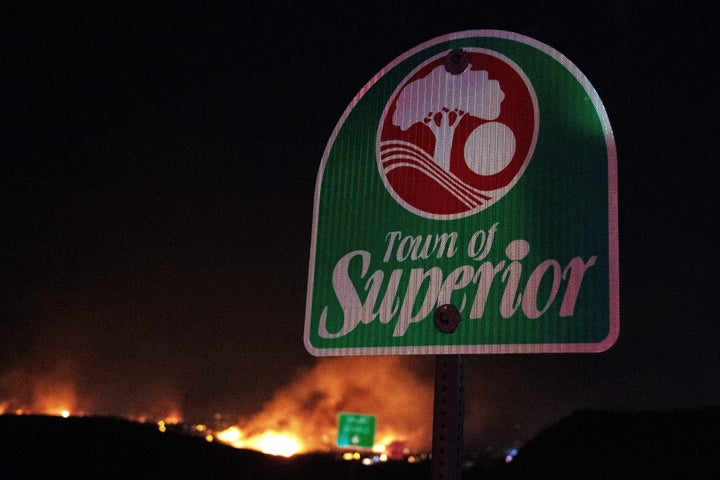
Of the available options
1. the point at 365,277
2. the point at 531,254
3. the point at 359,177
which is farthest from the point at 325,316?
the point at 531,254

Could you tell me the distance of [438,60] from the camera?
4.23m

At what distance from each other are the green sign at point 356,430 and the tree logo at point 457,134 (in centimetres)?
2113

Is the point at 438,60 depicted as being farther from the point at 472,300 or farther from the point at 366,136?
the point at 472,300

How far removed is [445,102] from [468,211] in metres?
0.66

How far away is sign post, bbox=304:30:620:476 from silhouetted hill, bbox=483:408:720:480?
158 ft

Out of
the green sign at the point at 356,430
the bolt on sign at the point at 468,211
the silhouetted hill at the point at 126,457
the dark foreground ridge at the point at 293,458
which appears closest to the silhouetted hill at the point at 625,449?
the dark foreground ridge at the point at 293,458

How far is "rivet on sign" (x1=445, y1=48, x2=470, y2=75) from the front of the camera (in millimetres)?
4133

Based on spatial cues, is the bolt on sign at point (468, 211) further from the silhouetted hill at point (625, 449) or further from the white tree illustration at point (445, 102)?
the silhouetted hill at point (625, 449)

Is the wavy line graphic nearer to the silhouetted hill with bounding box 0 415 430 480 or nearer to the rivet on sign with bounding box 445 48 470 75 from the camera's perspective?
the rivet on sign with bounding box 445 48 470 75

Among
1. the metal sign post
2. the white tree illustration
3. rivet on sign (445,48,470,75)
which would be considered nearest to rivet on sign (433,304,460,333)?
the metal sign post

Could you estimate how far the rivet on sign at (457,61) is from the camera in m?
4.13

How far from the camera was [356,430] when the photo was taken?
2475 centimetres

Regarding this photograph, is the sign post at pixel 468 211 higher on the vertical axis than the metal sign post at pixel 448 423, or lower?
higher

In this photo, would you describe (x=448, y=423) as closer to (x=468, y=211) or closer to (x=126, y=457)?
(x=468, y=211)
